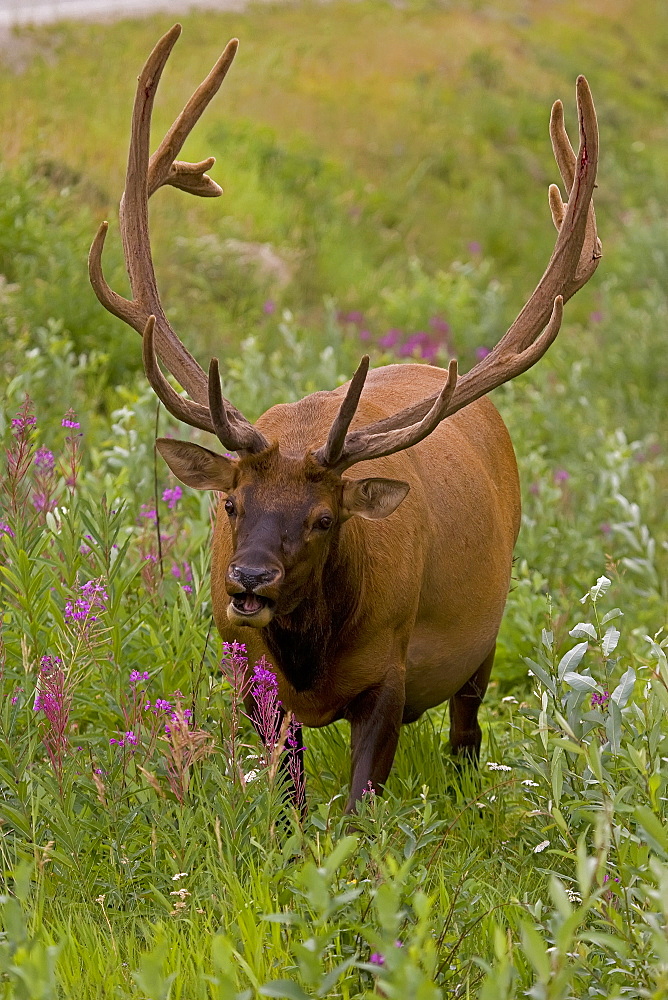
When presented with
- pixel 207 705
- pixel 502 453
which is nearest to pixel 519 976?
pixel 207 705

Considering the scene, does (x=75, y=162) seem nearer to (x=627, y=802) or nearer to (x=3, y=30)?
(x=3, y=30)

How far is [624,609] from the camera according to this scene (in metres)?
6.51

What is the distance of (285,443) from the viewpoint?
4.15 meters

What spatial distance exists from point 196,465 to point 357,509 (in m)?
0.54

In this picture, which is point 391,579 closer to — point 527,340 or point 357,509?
point 357,509

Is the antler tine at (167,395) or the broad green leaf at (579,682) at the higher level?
the antler tine at (167,395)

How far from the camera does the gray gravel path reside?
17422 mm

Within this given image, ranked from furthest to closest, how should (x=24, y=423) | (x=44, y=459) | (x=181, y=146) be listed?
1. (x=181, y=146)
2. (x=44, y=459)
3. (x=24, y=423)

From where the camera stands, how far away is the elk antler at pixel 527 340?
155 inches

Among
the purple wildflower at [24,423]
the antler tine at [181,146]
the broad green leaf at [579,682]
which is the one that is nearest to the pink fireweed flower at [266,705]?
the broad green leaf at [579,682]

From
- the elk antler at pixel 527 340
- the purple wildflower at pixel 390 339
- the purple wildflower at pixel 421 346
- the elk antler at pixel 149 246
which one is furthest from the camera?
the purple wildflower at pixel 390 339

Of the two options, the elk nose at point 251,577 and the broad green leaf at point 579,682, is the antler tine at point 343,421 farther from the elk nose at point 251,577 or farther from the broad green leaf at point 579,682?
the broad green leaf at point 579,682

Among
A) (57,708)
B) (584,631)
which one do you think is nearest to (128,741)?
(57,708)

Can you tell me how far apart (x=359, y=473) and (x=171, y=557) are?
4.43ft
